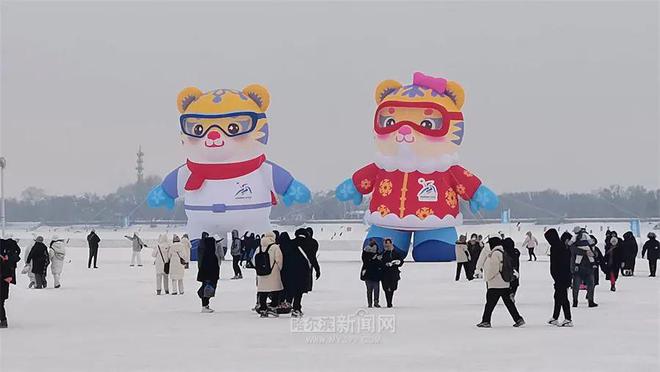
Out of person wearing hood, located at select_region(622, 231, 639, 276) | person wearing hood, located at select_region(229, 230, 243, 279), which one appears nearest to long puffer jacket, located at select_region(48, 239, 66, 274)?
person wearing hood, located at select_region(229, 230, 243, 279)

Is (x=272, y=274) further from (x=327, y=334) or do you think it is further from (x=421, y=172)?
(x=421, y=172)

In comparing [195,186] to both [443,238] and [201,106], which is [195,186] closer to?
[201,106]

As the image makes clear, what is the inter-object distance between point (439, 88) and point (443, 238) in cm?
395

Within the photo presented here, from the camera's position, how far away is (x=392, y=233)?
98.2ft

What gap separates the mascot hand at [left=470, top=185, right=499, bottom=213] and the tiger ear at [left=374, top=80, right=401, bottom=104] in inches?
138

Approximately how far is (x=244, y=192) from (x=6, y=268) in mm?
15392

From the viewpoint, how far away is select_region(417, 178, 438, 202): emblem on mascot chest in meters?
29.5

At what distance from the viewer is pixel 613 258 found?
69.9ft

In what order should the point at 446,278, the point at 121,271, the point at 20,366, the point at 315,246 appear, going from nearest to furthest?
the point at 20,366 → the point at 315,246 → the point at 446,278 → the point at 121,271

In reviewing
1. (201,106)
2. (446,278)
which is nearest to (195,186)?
(201,106)

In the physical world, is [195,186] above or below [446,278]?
above

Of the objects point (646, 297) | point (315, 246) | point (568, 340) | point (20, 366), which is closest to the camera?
point (20, 366)

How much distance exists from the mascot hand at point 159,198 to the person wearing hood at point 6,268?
56.0ft

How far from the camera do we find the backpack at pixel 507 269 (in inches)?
537
